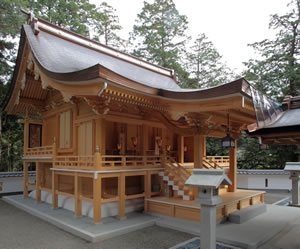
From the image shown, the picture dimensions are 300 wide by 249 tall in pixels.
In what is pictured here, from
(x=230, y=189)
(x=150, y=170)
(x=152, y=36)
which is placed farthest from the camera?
(x=152, y=36)

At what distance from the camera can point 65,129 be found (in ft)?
35.0

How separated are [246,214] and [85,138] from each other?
6.43 metres

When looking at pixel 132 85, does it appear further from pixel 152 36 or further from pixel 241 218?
Answer: pixel 152 36

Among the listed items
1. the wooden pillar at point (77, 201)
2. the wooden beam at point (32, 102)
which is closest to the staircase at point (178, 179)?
the wooden pillar at point (77, 201)

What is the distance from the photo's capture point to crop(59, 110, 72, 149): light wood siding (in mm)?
10391

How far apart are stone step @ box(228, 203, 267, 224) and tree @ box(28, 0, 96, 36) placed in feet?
59.3

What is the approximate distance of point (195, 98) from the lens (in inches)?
279

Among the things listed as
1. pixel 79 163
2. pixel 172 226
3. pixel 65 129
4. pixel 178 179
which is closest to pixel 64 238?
pixel 79 163

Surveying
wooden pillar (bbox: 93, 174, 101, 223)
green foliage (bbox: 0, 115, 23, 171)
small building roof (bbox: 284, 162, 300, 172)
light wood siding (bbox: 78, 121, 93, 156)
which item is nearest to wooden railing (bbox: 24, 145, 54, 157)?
light wood siding (bbox: 78, 121, 93, 156)

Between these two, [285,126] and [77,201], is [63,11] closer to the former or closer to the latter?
[77,201]

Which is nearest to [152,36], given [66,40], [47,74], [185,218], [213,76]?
[213,76]

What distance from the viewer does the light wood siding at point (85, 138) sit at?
922cm

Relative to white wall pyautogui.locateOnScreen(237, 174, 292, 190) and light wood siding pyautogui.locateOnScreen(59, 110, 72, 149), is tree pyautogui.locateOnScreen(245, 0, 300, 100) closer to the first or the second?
white wall pyautogui.locateOnScreen(237, 174, 292, 190)

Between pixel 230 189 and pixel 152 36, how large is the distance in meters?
15.8
